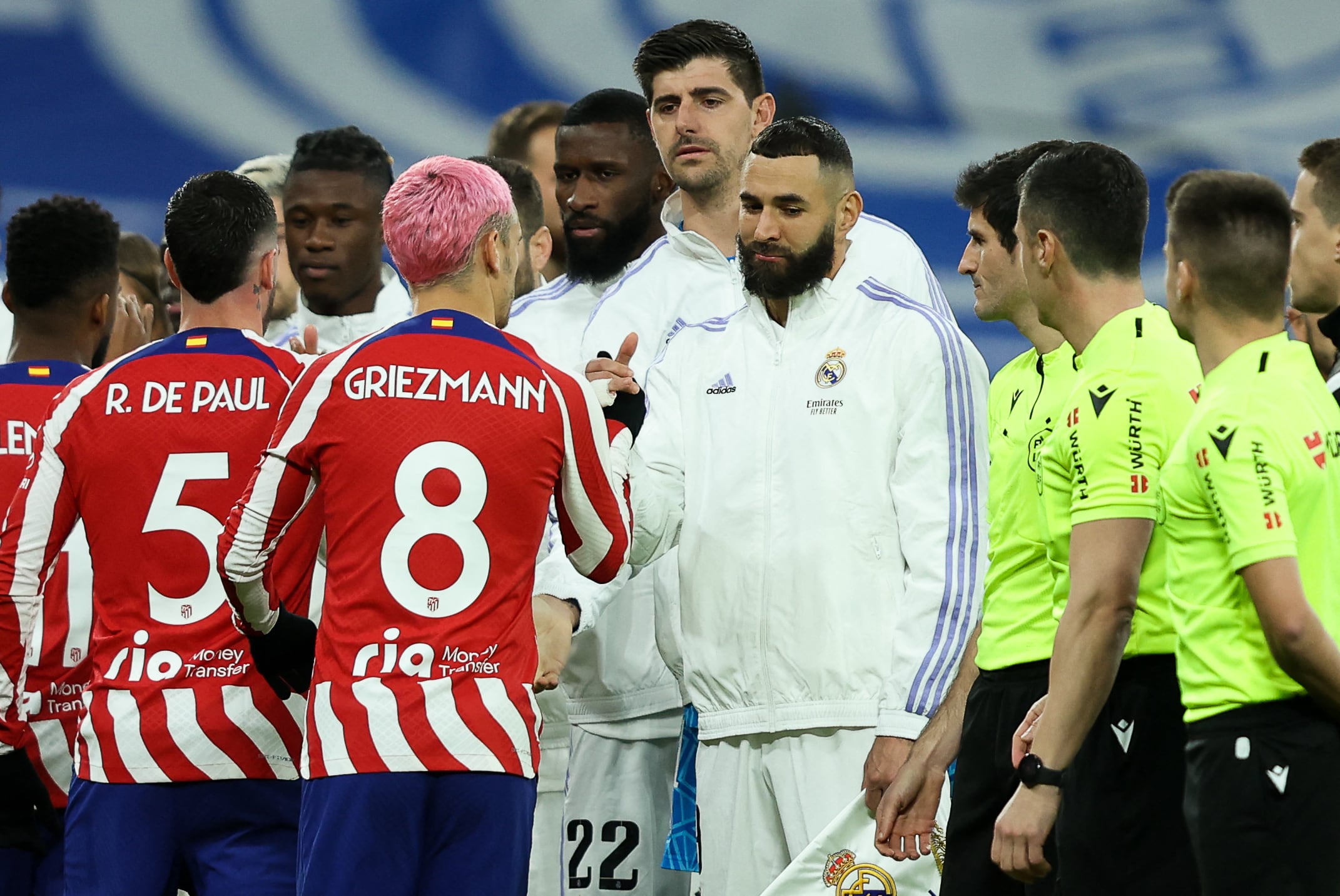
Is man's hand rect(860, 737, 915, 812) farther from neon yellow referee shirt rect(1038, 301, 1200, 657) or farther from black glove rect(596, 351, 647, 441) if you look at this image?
black glove rect(596, 351, 647, 441)

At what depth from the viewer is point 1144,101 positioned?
9.32m

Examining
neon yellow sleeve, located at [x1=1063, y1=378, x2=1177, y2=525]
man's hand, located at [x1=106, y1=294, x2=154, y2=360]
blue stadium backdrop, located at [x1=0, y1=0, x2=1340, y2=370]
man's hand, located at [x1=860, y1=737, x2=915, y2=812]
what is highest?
blue stadium backdrop, located at [x1=0, y1=0, x2=1340, y2=370]

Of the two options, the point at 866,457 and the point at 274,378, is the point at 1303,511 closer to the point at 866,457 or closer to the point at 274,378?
the point at 866,457

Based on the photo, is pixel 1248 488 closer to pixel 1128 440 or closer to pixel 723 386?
pixel 1128 440

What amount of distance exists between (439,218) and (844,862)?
6.21 feet

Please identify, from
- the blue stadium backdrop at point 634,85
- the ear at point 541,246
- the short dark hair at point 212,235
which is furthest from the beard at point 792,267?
the blue stadium backdrop at point 634,85

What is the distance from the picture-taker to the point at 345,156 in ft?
21.1

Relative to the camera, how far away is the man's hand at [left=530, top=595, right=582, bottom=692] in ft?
13.3

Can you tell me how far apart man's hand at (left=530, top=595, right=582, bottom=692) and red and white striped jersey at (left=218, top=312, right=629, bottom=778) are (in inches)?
14.4

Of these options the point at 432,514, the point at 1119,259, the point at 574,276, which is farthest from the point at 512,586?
the point at 574,276

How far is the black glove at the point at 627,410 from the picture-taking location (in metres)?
4.46

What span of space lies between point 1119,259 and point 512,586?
1.51 meters

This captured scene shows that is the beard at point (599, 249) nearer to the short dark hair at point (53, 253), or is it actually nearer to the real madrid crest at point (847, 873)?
the short dark hair at point (53, 253)

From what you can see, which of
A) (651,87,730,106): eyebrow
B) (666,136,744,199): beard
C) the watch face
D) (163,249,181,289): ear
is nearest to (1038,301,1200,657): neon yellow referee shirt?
the watch face
